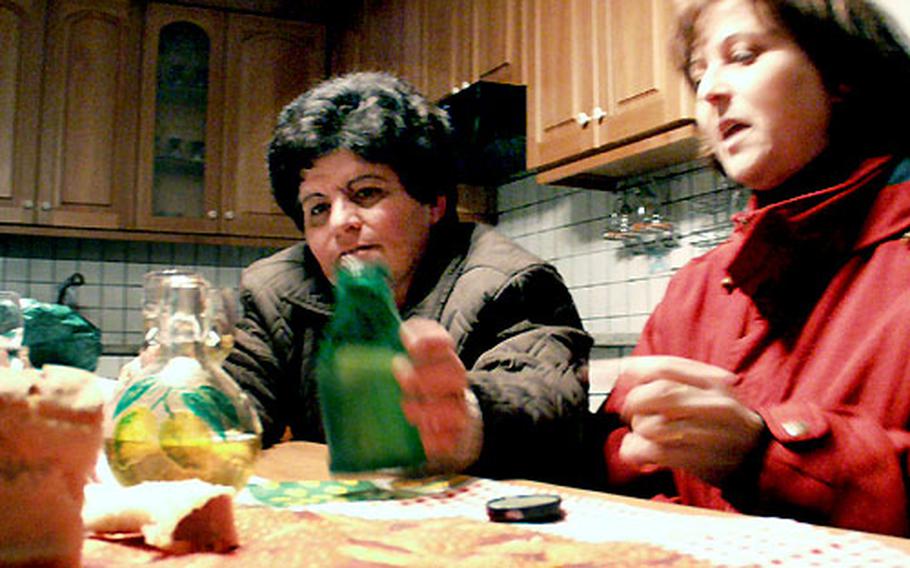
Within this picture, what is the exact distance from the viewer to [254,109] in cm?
373

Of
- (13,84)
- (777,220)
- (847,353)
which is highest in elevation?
(13,84)

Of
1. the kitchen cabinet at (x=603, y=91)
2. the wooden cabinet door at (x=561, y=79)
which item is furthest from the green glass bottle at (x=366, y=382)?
the wooden cabinet door at (x=561, y=79)

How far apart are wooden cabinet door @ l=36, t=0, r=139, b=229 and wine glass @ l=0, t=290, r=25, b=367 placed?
2.56 m

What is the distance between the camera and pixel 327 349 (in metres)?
0.78

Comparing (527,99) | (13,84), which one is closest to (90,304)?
(13,84)

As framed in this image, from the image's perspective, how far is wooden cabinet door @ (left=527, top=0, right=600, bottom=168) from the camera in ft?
7.99

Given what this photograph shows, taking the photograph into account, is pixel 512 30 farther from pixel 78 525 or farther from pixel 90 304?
pixel 78 525

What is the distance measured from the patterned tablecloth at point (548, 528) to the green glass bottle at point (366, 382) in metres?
0.03

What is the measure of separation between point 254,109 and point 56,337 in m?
2.36

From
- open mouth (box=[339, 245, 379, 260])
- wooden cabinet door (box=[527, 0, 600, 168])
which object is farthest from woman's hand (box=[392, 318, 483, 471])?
wooden cabinet door (box=[527, 0, 600, 168])

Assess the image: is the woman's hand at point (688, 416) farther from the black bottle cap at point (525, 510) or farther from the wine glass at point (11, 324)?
the wine glass at point (11, 324)

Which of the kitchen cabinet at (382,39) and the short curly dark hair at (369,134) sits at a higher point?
the kitchen cabinet at (382,39)

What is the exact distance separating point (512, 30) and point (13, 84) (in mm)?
1940

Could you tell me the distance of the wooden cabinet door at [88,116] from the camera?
11.3 ft
